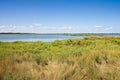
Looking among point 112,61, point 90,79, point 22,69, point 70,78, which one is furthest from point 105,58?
point 22,69

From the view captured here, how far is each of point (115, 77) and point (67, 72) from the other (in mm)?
1639

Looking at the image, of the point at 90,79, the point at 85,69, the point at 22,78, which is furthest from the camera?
the point at 85,69

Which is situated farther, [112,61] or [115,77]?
[112,61]

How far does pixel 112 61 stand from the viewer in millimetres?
8570

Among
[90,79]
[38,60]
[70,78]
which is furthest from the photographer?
[38,60]

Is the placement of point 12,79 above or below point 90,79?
above

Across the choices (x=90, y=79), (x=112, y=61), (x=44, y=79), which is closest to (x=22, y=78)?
(x=44, y=79)

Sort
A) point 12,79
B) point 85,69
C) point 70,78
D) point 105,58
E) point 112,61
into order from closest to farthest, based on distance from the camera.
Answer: point 12,79 → point 70,78 → point 85,69 → point 112,61 → point 105,58

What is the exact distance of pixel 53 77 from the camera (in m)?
4.66

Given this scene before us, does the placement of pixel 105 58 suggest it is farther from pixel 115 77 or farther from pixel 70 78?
pixel 70 78

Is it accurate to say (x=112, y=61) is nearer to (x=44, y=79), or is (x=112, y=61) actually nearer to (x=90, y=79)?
(x=90, y=79)

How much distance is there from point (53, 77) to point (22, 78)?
2.79ft

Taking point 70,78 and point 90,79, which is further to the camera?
point 90,79

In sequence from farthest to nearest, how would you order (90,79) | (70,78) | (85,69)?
(85,69), (90,79), (70,78)
